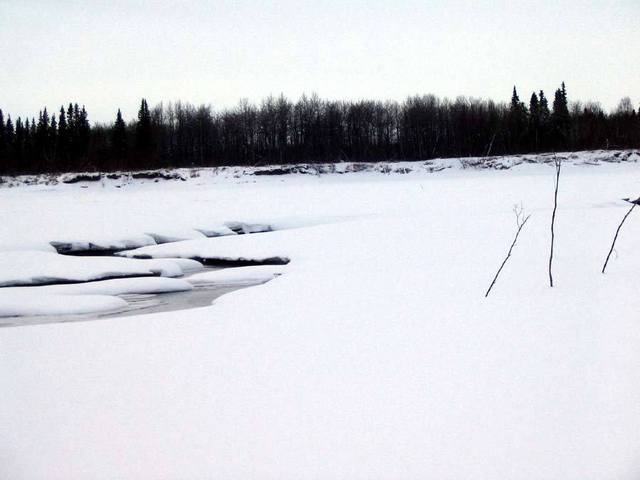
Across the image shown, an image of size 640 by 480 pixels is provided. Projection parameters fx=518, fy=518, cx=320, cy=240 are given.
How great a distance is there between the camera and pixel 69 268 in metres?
9.02

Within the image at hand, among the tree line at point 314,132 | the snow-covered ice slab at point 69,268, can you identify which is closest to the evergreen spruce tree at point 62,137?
the tree line at point 314,132

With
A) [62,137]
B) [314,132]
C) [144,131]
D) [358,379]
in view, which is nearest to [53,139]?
[62,137]

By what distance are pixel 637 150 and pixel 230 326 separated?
32584 mm

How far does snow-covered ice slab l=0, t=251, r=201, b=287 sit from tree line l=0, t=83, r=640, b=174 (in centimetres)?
3248

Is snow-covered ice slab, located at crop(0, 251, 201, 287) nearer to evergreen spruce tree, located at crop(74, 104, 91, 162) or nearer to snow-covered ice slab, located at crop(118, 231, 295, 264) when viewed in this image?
snow-covered ice slab, located at crop(118, 231, 295, 264)

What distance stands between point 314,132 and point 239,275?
135 feet

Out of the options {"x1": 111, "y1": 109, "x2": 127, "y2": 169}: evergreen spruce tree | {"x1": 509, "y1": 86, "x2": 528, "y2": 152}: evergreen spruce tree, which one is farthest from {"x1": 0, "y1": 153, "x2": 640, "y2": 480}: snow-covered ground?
{"x1": 111, "y1": 109, "x2": 127, "y2": 169}: evergreen spruce tree

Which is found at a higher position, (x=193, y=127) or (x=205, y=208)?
(x=193, y=127)

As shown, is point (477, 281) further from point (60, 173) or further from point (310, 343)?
point (60, 173)

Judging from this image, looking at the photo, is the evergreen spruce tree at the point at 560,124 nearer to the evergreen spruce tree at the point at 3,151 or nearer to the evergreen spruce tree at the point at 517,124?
the evergreen spruce tree at the point at 517,124

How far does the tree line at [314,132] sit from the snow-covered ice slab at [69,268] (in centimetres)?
3248

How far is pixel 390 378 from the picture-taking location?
3631 mm

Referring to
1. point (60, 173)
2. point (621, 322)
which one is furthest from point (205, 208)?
point (60, 173)

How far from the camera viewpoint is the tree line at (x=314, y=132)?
4494 cm
